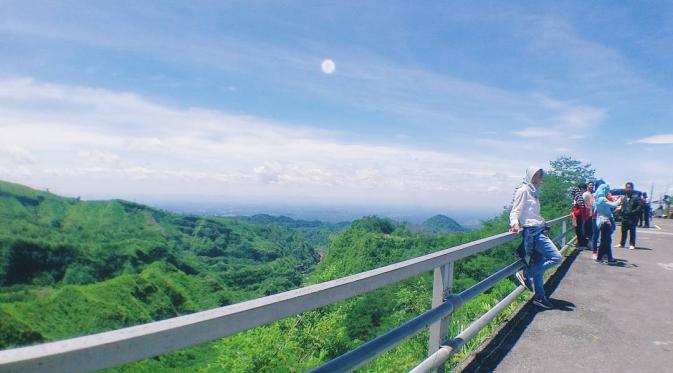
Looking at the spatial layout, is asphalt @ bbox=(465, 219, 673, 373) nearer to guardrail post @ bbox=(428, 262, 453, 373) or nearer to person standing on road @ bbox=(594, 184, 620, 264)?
Result: guardrail post @ bbox=(428, 262, 453, 373)

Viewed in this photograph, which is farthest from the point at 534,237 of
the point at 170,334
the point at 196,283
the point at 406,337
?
the point at 196,283

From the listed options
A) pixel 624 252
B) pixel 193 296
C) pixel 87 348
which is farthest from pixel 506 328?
pixel 193 296

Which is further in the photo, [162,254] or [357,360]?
[162,254]

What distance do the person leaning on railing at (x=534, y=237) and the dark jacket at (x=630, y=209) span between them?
7.92 m

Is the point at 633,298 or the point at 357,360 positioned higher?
the point at 357,360

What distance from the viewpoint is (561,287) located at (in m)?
6.99

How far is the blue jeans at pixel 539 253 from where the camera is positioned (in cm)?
565

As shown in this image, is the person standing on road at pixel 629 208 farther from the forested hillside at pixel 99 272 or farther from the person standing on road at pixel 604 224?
the forested hillside at pixel 99 272

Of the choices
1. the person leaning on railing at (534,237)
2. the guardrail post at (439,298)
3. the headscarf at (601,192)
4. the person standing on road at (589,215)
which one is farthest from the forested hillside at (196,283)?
the headscarf at (601,192)

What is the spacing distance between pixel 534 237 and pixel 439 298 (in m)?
3.20

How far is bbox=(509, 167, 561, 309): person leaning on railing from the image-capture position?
567cm

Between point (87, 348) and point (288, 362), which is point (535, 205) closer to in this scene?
point (87, 348)

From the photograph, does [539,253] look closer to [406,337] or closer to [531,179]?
[531,179]

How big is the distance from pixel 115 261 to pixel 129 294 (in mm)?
41985
